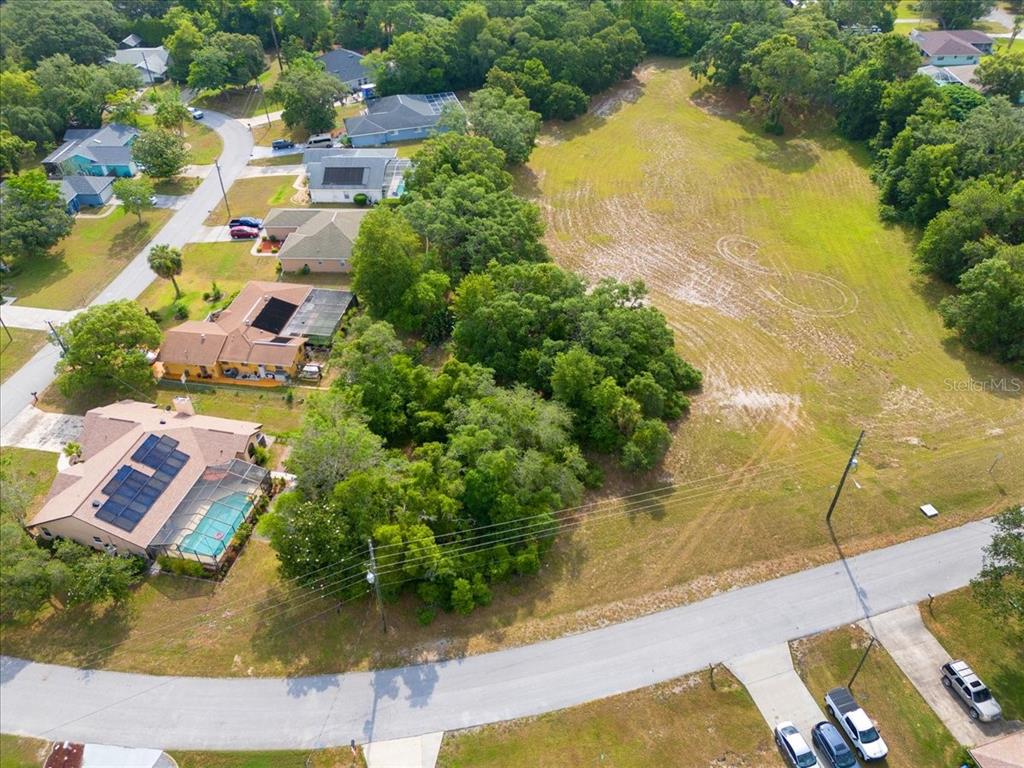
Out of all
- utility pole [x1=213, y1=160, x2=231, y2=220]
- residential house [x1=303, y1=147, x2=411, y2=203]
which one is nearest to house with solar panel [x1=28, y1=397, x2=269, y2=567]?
utility pole [x1=213, y1=160, x2=231, y2=220]

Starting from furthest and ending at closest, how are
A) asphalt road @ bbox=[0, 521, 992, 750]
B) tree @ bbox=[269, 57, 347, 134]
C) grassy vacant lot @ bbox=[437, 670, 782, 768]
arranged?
1. tree @ bbox=[269, 57, 347, 134]
2. asphalt road @ bbox=[0, 521, 992, 750]
3. grassy vacant lot @ bbox=[437, 670, 782, 768]

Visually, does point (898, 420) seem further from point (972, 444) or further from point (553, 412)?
point (553, 412)

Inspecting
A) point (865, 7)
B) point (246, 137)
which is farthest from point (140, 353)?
point (865, 7)

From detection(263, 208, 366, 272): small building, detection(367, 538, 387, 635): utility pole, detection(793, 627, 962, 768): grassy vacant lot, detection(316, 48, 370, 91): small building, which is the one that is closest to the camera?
detection(793, 627, 962, 768): grassy vacant lot

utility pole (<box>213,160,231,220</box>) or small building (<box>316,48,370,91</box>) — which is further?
small building (<box>316,48,370,91</box>)

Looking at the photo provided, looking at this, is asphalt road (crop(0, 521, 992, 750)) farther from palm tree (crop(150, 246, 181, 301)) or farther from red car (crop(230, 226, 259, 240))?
red car (crop(230, 226, 259, 240))

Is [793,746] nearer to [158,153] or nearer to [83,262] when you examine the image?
[83,262]
